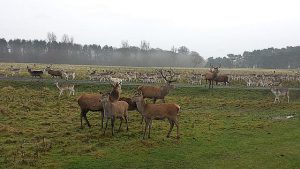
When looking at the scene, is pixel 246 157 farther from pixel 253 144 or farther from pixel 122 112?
pixel 122 112

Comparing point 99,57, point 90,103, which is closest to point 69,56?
point 99,57

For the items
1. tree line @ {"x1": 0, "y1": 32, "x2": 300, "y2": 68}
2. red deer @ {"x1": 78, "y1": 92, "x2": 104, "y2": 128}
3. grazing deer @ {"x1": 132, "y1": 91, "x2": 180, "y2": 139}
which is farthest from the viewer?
tree line @ {"x1": 0, "y1": 32, "x2": 300, "y2": 68}

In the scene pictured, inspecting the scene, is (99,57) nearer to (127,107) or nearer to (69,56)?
(69,56)

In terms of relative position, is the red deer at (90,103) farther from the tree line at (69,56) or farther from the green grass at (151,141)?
the tree line at (69,56)

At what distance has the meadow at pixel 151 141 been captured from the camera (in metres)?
14.3

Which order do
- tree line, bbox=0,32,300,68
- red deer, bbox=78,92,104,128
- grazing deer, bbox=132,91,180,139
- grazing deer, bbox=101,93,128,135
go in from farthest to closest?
tree line, bbox=0,32,300,68, red deer, bbox=78,92,104,128, grazing deer, bbox=101,93,128,135, grazing deer, bbox=132,91,180,139

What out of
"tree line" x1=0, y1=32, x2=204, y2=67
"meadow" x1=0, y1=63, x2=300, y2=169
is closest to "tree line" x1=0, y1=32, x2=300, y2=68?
"tree line" x1=0, y1=32, x2=204, y2=67

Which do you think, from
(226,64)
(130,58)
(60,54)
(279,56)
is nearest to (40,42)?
(60,54)

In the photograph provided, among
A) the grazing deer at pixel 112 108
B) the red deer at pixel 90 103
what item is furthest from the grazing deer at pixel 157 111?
the red deer at pixel 90 103

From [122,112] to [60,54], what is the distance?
532 feet

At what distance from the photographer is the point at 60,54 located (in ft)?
577

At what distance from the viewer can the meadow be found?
564 inches

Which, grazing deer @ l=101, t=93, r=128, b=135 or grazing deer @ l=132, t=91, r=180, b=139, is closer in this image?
grazing deer @ l=132, t=91, r=180, b=139

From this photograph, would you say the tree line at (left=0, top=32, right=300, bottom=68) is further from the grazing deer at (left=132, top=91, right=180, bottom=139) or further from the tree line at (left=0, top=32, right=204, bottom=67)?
the grazing deer at (left=132, top=91, right=180, bottom=139)
